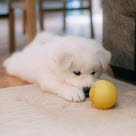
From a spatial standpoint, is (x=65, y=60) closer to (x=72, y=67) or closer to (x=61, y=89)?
(x=72, y=67)

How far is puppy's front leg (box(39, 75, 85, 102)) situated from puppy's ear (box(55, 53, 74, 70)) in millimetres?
110

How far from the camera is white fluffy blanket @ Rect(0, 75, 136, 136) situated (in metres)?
1.25

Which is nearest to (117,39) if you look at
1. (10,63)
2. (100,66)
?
(100,66)

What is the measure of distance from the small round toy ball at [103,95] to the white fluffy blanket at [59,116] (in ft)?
0.10

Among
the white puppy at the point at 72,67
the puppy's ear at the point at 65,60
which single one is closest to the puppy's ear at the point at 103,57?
the white puppy at the point at 72,67

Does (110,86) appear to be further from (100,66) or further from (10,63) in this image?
Result: (10,63)

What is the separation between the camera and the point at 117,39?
2041mm

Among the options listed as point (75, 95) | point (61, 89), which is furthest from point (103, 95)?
point (61, 89)

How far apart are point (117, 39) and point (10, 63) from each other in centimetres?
76

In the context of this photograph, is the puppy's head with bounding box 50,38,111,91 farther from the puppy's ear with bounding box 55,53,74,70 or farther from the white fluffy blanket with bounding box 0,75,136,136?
the white fluffy blanket with bounding box 0,75,136,136

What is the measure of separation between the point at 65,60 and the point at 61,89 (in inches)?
6.4

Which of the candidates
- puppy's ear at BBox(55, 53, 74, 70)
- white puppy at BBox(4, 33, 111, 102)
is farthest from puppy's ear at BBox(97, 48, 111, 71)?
puppy's ear at BBox(55, 53, 74, 70)

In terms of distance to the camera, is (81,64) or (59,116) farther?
(81,64)

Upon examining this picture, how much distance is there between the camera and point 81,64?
1561 mm
